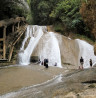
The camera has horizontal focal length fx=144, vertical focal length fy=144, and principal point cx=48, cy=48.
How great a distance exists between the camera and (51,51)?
65.8 ft

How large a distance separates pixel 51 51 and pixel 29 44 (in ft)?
14.2

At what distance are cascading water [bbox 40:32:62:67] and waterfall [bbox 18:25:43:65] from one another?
5.55 feet

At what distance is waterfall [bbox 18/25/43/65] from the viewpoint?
1930 cm

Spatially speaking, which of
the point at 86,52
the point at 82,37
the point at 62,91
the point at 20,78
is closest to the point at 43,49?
the point at 86,52

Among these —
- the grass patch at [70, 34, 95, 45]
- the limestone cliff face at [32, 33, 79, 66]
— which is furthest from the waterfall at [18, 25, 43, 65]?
the grass patch at [70, 34, 95, 45]

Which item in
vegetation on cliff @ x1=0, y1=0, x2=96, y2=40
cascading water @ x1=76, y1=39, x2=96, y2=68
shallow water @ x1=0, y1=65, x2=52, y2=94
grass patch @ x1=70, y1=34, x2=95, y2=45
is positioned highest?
vegetation on cliff @ x1=0, y1=0, x2=96, y2=40

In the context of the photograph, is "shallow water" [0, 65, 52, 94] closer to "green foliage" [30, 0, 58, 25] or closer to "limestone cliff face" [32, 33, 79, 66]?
"limestone cliff face" [32, 33, 79, 66]

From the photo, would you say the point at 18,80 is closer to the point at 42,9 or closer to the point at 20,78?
the point at 20,78

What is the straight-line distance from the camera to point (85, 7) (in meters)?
14.4

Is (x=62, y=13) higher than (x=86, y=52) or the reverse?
higher

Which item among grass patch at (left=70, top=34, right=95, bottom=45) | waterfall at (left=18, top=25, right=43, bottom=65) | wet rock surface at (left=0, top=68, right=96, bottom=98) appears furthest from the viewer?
grass patch at (left=70, top=34, right=95, bottom=45)

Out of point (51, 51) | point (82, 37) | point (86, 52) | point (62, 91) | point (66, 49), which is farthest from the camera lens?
point (82, 37)

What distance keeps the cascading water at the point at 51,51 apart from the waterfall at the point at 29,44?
66.6 inches

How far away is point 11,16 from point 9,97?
59.5 feet
